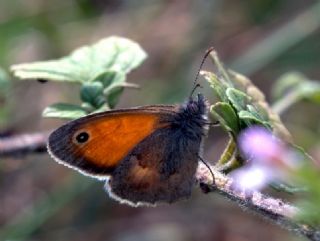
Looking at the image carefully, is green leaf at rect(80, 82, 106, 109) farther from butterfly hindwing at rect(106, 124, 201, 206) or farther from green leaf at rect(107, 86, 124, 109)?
butterfly hindwing at rect(106, 124, 201, 206)

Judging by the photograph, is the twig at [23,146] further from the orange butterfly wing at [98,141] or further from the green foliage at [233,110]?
the green foliage at [233,110]

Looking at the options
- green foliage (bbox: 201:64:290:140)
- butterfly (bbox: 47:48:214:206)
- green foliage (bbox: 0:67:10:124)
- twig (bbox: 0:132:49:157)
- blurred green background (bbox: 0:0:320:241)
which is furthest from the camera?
blurred green background (bbox: 0:0:320:241)

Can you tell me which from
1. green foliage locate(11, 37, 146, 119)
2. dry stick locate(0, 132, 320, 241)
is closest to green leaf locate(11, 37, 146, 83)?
green foliage locate(11, 37, 146, 119)

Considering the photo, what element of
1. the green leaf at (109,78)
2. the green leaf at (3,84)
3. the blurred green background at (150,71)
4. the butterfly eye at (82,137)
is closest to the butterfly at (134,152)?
the butterfly eye at (82,137)

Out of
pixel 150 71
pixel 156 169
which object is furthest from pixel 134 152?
pixel 150 71

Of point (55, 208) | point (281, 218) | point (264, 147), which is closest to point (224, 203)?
point (55, 208)

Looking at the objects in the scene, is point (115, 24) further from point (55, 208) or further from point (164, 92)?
point (55, 208)

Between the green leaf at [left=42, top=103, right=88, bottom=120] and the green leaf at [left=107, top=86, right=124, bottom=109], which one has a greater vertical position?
the green leaf at [left=107, top=86, right=124, bottom=109]

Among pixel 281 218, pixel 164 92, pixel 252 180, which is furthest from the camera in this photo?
pixel 164 92
